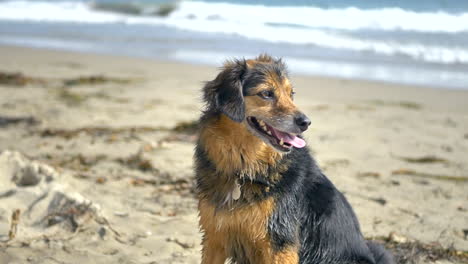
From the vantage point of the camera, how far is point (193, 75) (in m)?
12.1

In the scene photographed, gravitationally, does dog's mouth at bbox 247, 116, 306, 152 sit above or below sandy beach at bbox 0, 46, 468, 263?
above

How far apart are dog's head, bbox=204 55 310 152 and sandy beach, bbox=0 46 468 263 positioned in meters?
1.46

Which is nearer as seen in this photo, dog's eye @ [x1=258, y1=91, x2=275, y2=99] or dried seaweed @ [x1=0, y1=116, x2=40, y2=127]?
dog's eye @ [x1=258, y1=91, x2=275, y2=99]

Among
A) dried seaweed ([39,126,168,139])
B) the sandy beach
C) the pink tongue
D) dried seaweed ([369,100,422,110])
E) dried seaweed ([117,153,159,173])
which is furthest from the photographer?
dried seaweed ([369,100,422,110])

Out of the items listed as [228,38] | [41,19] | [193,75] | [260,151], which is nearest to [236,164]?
[260,151]

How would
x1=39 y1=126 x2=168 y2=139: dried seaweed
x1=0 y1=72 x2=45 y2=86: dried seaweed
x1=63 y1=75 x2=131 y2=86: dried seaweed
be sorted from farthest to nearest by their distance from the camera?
x1=63 y1=75 x2=131 y2=86: dried seaweed → x1=0 y1=72 x2=45 y2=86: dried seaweed → x1=39 y1=126 x2=168 y2=139: dried seaweed

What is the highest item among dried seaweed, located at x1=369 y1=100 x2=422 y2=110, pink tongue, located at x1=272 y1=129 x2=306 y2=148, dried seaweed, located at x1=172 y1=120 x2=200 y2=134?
pink tongue, located at x1=272 y1=129 x2=306 y2=148

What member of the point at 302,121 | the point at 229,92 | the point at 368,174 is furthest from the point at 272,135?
the point at 368,174

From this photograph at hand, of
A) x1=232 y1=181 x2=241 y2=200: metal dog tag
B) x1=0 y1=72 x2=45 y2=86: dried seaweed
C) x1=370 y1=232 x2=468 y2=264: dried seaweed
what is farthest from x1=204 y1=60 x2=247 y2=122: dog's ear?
x1=0 y1=72 x2=45 y2=86: dried seaweed

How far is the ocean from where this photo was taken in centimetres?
429

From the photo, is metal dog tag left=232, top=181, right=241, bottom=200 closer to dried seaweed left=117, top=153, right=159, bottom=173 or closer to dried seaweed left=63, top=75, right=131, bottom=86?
dried seaweed left=117, top=153, right=159, bottom=173

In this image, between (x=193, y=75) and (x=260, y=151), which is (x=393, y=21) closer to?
(x=260, y=151)

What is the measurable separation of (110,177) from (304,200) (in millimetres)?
3008

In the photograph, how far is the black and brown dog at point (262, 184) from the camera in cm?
384
